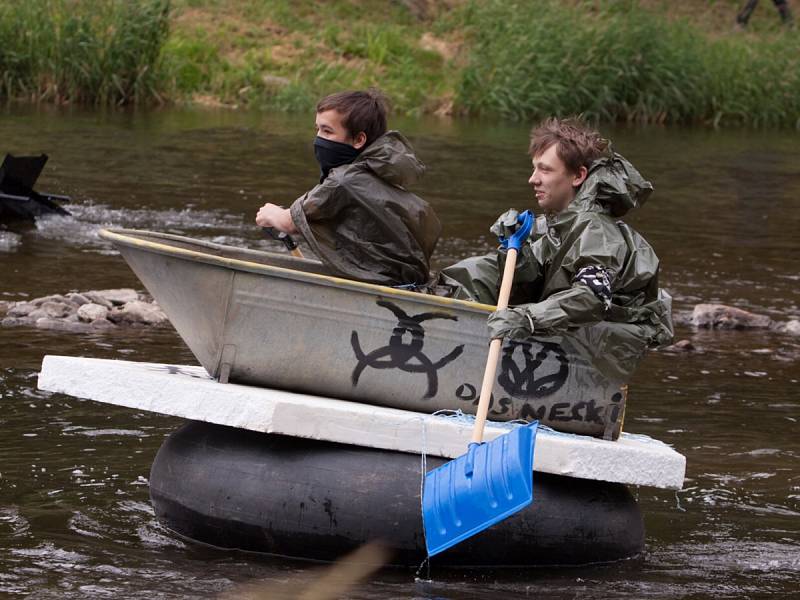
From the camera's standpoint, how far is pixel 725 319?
399 inches

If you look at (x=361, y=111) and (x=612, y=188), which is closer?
(x=612, y=188)

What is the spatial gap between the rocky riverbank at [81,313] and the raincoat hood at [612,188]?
428 cm

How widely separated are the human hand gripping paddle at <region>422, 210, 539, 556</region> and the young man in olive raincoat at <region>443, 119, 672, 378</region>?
349 millimetres

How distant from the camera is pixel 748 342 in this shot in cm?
970

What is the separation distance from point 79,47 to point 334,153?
15.8 metres

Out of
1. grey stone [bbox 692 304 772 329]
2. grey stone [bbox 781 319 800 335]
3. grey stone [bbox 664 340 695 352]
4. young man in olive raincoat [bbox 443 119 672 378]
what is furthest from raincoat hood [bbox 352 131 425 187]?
grey stone [bbox 781 319 800 335]

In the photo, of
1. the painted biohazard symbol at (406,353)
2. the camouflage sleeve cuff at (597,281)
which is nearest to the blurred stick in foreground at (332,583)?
the painted biohazard symbol at (406,353)

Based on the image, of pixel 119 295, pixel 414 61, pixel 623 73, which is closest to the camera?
pixel 119 295

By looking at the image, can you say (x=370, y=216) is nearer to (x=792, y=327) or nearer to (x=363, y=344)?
(x=363, y=344)

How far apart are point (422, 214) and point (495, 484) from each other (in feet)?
3.89

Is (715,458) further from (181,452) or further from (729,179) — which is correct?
(729,179)

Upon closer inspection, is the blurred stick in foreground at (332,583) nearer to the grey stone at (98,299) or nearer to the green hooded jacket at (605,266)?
the green hooded jacket at (605,266)

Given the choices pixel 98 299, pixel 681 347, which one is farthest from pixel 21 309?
pixel 681 347

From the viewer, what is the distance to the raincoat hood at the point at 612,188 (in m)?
5.48
